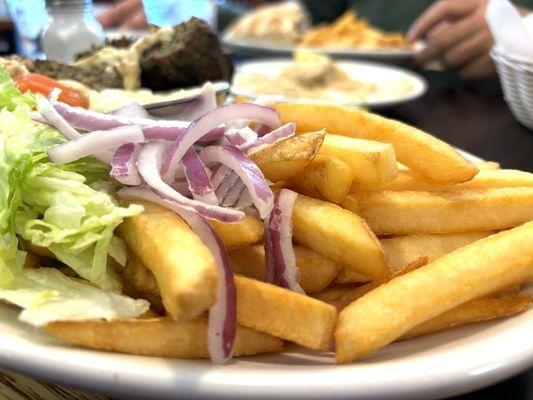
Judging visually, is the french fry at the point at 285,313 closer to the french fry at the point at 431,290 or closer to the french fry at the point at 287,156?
the french fry at the point at 431,290

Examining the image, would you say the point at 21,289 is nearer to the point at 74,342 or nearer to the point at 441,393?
the point at 74,342

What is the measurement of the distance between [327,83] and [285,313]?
8.38ft

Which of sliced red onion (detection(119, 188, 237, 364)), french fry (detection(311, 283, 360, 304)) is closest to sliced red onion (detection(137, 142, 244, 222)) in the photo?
sliced red onion (detection(119, 188, 237, 364))

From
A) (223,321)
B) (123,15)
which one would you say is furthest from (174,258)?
(123,15)

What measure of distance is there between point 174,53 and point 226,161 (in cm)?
106

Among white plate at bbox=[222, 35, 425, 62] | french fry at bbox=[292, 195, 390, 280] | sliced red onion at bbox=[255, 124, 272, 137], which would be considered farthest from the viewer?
white plate at bbox=[222, 35, 425, 62]

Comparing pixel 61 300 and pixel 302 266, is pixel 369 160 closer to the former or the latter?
pixel 302 266

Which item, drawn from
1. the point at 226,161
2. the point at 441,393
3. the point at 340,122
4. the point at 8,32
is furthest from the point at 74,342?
the point at 8,32

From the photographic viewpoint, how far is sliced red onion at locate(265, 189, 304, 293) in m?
1.09

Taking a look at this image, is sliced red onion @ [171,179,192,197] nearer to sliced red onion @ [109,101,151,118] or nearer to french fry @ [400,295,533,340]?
sliced red onion @ [109,101,151,118]

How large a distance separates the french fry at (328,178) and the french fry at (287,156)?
0.03 metres

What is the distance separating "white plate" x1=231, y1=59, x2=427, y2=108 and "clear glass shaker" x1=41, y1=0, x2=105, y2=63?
0.70 m

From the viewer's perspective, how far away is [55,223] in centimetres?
110

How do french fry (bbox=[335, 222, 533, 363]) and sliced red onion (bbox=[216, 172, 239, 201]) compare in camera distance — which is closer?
french fry (bbox=[335, 222, 533, 363])
